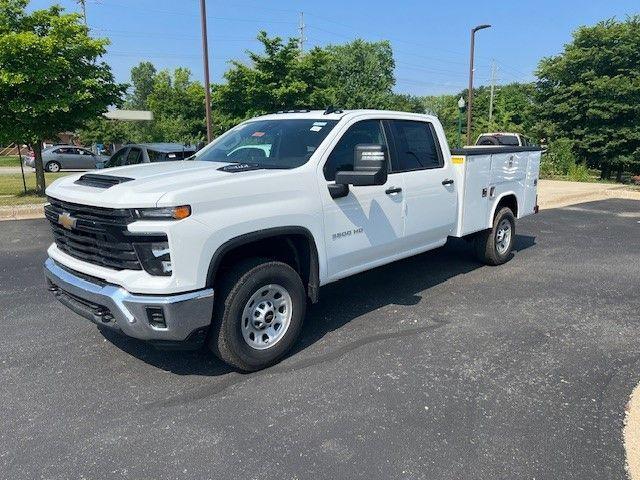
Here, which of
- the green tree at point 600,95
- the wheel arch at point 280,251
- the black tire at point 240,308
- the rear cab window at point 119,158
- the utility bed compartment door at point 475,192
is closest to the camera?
the wheel arch at point 280,251

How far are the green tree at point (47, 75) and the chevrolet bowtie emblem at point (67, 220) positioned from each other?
9.12m

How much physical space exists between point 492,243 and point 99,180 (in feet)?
16.5

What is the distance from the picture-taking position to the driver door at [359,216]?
424 cm

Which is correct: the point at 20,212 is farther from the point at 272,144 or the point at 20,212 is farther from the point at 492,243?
the point at 492,243

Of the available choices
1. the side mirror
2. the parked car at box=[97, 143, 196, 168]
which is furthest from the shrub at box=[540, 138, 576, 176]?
the side mirror

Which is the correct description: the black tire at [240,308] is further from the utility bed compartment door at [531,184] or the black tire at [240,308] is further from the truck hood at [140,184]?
the utility bed compartment door at [531,184]

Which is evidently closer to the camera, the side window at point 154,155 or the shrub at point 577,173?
the side window at point 154,155

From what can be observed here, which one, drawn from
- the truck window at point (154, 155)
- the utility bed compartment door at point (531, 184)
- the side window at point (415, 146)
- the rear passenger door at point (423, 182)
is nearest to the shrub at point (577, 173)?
the utility bed compartment door at point (531, 184)

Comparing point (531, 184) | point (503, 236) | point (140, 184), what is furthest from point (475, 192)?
point (140, 184)

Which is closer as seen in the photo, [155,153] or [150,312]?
[150,312]

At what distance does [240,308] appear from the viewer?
11.9 ft

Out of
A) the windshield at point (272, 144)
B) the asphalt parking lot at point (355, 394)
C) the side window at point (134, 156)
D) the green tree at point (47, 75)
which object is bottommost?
the asphalt parking lot at point (355, 394)

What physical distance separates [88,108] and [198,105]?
17.1 metres

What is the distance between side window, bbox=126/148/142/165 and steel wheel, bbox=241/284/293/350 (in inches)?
341
